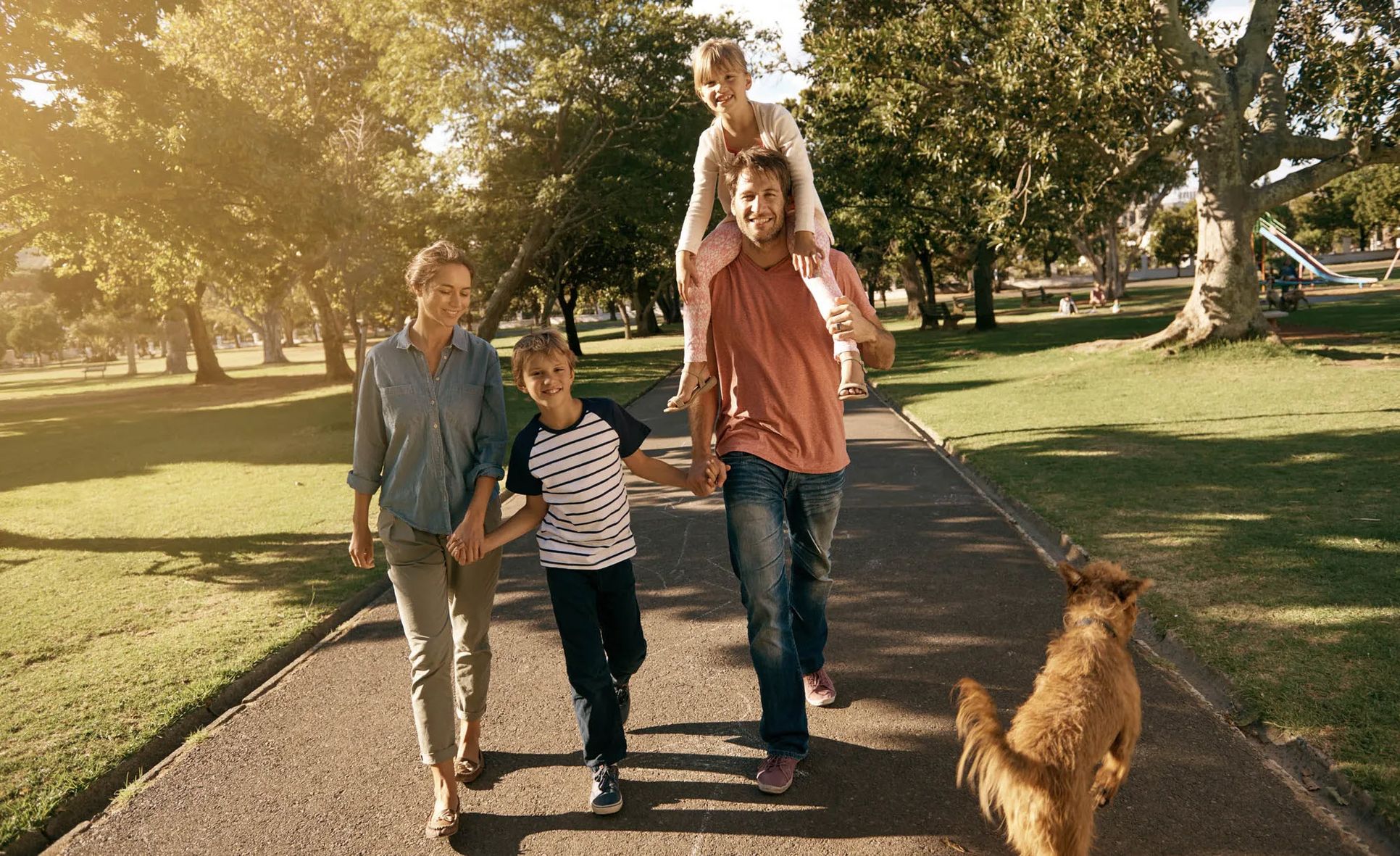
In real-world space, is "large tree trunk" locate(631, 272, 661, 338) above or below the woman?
above

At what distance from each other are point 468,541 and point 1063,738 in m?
2.19

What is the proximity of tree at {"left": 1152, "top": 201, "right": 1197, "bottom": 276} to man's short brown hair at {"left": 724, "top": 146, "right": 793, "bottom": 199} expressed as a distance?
78754 mm

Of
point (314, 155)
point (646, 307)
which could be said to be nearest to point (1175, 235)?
point (646, 307)

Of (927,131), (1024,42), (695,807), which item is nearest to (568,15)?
(927,131)

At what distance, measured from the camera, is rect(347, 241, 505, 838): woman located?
3318mm

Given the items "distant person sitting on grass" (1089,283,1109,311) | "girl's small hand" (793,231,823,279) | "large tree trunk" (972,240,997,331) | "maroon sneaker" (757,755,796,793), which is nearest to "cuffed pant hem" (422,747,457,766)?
"maroon sneaker" (757,755,796,793)

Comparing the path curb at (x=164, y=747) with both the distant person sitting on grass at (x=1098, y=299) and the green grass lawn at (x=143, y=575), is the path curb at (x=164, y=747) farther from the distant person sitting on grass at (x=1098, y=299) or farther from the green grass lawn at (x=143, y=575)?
the distant person sitting on grass at (x=1098, y=299)

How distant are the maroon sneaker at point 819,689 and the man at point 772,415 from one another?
618 mm

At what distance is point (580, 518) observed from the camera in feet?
11.0

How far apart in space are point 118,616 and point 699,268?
17.9 ft

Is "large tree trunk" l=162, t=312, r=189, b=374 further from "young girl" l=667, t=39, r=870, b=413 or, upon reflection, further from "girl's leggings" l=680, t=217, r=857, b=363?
"girl's leggings" l=680, t=217, r=857, b=363

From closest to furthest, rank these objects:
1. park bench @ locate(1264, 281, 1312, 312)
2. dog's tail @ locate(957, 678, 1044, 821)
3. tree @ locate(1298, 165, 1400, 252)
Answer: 1. dog's tail @ locate(957, 678, 1044, 821)
2. park bench @ locate(1264, 281, 1312, 312)
3. tree @ locate(1298, 165, 1400, 252)

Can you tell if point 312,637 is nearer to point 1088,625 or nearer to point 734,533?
point 734,533

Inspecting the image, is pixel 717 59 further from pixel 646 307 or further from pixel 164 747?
pixel 646 307
